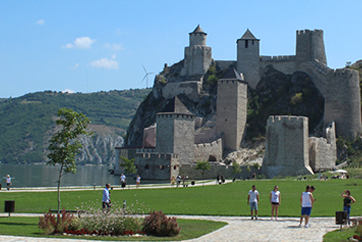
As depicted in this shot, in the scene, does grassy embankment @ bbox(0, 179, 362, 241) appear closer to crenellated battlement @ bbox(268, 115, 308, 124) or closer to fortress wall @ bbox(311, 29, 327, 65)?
crenellated battlement @ bbox(268, 115, 308, 124)

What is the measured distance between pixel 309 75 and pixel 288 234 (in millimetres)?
55833

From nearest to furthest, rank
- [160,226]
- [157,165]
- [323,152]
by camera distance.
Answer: [160,226]
[323,152]
[157,165]

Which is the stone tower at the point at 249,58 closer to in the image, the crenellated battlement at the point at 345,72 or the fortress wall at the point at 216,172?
the crenellated battlement at the point at 345,72

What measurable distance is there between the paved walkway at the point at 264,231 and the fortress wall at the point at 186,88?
183ft

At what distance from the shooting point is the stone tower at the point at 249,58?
72.9 meters

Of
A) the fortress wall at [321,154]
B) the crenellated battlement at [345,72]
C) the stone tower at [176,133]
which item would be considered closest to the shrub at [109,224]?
the fortress wall at [321,154]

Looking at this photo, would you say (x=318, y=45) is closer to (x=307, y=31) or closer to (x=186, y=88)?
(x=307, y=31)

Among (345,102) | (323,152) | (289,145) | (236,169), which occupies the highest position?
(345,102)

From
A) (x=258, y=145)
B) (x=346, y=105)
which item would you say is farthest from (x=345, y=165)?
(x=258, y=145)

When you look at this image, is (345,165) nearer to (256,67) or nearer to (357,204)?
(256,67)

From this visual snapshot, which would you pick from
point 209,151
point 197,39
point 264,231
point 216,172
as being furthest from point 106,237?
point 197,39

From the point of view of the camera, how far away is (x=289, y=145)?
170 feet

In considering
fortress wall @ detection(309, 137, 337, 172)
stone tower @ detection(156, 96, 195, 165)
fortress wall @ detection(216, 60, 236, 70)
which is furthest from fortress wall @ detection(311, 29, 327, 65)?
stone tower @ detection(156, 96, 195, 165)

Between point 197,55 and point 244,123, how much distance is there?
15596 millimetres
